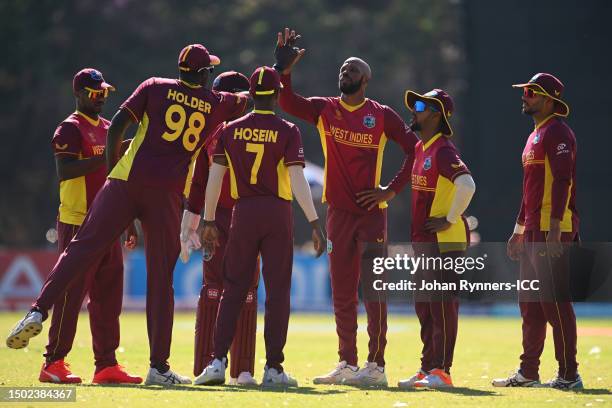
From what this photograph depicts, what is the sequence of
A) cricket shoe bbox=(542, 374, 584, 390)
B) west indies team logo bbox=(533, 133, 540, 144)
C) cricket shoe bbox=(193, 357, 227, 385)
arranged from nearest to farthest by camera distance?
1. cricket shoe bbox=(193, 357, 227, 385)
2. cricket shoe bbox=(542, 374, 584, 390)
3. west indies team logo bbox=(533, 133, 540, 144)

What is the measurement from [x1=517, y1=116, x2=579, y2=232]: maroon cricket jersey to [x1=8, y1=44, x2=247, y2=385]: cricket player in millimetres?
2701

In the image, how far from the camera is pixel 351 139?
1082cm

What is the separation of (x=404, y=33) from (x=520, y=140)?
22837 mm

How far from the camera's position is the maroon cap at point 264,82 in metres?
9.83

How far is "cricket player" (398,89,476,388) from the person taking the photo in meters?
10.1

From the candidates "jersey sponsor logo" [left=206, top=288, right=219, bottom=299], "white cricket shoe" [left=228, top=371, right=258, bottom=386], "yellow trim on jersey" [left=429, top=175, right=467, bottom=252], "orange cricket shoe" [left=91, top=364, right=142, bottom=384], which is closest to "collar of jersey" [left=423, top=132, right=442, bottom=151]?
"yellow trim on jersey" [left=429, top=175, right=467, bottom=252]

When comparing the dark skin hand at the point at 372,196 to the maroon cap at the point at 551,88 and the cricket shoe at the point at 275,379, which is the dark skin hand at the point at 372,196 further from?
the cricket shoe at the point at 275,379

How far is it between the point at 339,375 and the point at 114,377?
1.85 metres

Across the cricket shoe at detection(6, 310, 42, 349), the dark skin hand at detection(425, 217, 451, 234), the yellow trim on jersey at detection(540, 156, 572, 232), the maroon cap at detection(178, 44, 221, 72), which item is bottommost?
the cricket shoe at detection(6, 310, 42, 349)

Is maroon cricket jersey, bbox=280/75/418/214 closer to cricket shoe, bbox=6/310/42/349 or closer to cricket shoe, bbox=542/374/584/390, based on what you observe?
cricket shoe, bbox=542/374/584/390

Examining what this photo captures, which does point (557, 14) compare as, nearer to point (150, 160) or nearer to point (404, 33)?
point (150, 160)

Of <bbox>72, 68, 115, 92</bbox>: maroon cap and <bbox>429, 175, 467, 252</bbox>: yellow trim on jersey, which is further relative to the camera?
<bbox>72, 68, 115, 92</bbox>: maroon cap

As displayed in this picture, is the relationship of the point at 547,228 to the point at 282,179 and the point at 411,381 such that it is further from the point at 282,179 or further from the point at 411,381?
the point at 282,179

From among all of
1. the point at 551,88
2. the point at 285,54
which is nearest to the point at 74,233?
the point at 285,54
